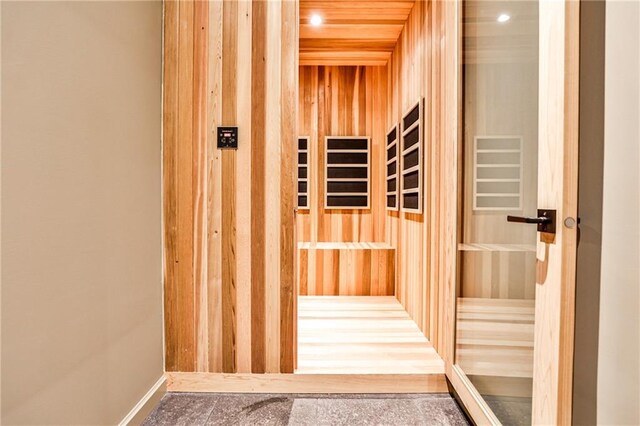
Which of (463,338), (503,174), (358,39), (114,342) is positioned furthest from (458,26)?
(114,342)

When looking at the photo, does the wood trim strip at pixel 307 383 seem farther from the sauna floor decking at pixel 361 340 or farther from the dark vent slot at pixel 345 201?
the dark vent slot at pixel 345 201

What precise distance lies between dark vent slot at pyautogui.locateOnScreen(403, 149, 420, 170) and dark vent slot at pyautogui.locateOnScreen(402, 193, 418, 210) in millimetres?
240

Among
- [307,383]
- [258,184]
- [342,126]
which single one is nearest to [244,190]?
[258,184]

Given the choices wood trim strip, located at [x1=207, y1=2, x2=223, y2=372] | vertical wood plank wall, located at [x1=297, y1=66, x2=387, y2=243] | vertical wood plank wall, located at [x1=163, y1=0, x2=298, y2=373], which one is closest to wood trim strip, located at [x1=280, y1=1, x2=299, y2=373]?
vertical wood plank wall, located at [x1=163, y1=0, x2=298, y2=373]

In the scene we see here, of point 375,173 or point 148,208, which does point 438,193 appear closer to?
point 148,208

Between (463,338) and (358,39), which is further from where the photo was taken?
(358,39)

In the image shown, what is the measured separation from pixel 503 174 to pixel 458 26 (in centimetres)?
92

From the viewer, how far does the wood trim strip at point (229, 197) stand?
203 cm

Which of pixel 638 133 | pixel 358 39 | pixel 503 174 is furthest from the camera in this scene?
pixel 358 39

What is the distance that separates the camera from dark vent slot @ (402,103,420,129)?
2752 mm

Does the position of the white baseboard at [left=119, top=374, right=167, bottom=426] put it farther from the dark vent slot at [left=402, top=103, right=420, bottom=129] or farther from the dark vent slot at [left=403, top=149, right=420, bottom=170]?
the dark vent slot at [left=402, top=103, right=420, bottom=129]

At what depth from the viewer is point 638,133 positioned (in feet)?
2.94

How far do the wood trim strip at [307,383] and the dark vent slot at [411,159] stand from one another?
4.95ft

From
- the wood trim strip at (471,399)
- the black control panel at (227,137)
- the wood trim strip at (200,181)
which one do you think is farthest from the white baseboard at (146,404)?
the wood trim strip at (471,399)
